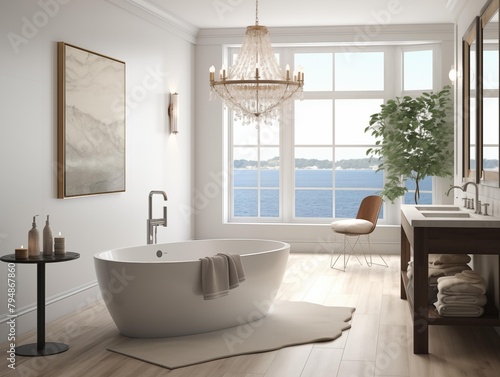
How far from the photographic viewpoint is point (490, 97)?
4.95 metres

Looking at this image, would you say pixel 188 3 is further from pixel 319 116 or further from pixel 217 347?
pixel 217 347

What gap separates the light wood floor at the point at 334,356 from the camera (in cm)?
404

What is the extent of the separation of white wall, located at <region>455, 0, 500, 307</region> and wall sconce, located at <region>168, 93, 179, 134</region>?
9.96 feet

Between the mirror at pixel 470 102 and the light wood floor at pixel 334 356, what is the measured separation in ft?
4.28

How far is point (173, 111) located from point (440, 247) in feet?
14.0

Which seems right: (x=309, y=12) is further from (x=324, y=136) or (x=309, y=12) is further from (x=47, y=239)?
(x=47, y=239)

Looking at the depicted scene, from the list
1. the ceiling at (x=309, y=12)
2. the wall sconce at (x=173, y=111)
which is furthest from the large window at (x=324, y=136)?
the wall sconce at (x=173, y=111)

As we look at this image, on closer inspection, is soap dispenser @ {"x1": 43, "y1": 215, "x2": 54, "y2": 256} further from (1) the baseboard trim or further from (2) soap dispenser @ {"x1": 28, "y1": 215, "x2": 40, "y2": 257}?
(1) the baseboard trim

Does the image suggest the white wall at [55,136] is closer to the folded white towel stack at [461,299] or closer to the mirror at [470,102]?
the folded white towel stack at [461,299]

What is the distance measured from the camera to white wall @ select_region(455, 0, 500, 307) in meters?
4.77

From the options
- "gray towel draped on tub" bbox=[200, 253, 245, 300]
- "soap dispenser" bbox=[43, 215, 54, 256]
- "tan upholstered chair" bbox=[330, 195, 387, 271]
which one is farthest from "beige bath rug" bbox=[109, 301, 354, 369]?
"tan upholstered chair" bbox=[330, 195, 387, 271]

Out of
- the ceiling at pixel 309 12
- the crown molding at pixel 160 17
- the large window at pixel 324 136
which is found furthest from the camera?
the large window at pixel 324 136

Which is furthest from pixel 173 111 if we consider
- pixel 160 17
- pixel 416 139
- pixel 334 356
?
pixel 334 356

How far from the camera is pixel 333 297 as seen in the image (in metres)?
6.24
